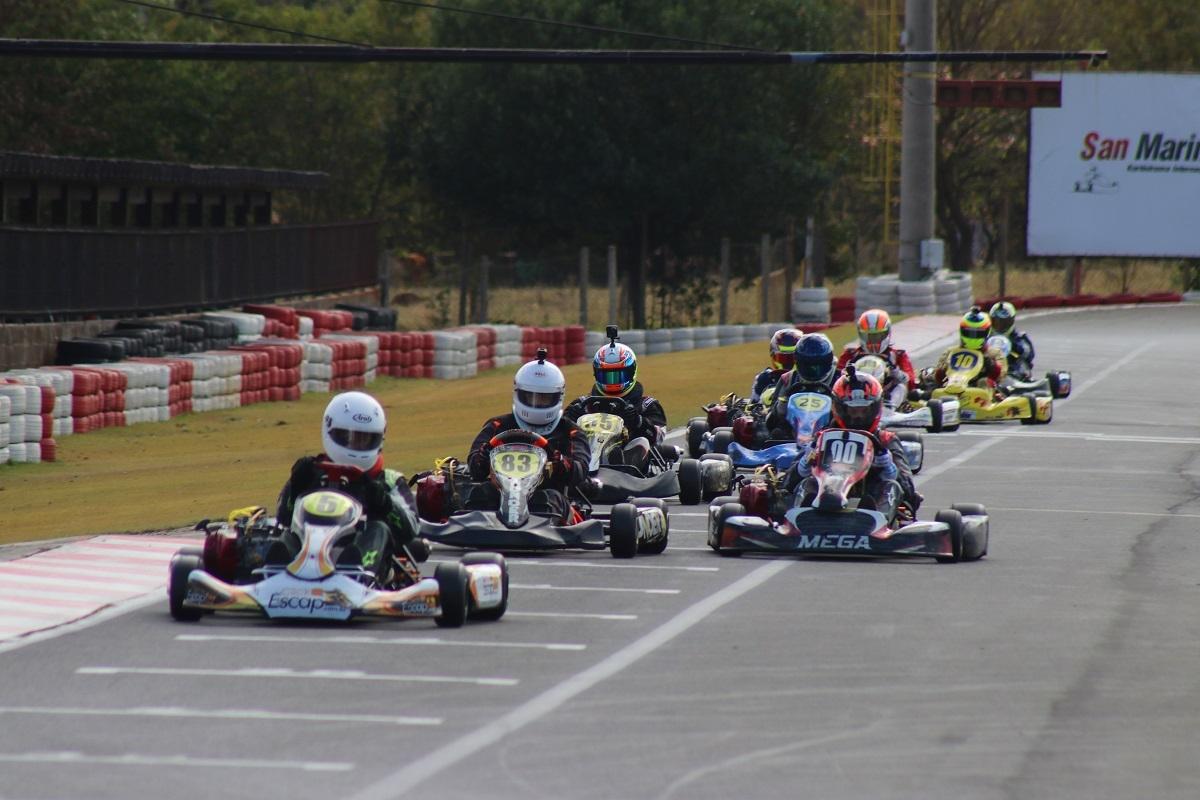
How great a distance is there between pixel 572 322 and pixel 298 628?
3653cm

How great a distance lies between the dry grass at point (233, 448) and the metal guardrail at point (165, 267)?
320 cm

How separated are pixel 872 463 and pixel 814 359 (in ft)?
12.7

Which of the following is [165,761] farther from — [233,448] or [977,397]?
[977,397]

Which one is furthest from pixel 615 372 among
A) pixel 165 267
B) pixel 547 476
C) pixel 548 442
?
pixel 165 267

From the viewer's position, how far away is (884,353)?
22500 mm

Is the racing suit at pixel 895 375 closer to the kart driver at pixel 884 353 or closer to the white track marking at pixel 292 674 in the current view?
the kart driver at pixel 884 353

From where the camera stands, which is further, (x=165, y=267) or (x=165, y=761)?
(x=165, y=267)

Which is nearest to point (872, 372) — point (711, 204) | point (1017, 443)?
point (1017, 443)

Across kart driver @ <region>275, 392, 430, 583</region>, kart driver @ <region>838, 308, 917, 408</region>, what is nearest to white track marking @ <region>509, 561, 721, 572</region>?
kart driver @ <region>275, 392, 430, 583</region>

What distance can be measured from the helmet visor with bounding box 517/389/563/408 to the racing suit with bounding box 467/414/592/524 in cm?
15

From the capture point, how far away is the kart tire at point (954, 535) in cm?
1377

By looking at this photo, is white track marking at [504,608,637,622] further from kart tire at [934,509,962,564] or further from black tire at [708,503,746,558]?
kart tire at [934,509,962,564]

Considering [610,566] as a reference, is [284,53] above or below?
above

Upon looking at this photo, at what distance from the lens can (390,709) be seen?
891cm
